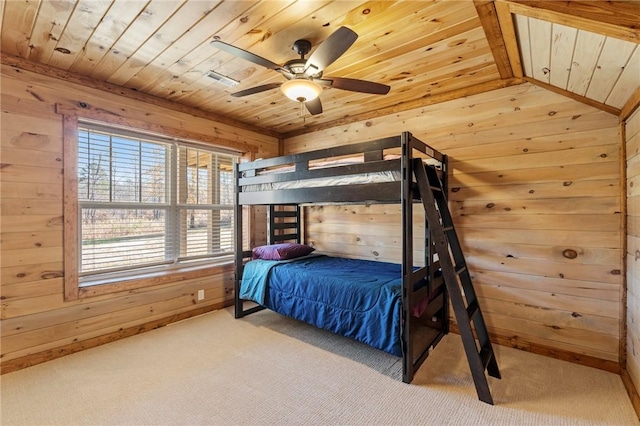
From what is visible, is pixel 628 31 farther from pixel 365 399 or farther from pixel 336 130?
pixel 336 130

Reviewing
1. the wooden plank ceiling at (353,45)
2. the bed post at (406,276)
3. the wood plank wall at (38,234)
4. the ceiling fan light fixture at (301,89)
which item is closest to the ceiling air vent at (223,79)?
the wooden plank ceiling at (353,45)

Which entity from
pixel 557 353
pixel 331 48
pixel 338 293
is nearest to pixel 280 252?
pixel 338 293

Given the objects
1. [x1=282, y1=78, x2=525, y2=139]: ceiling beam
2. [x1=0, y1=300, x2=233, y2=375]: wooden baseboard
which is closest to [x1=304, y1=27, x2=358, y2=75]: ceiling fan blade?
[x1=282, y1=78, x2=525, y2=139]: ceiling beam

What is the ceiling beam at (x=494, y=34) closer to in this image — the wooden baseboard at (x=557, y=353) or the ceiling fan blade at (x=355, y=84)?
the ceiling fan blade at (x=355, y=84)

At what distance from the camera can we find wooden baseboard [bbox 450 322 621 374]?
2234 millimetres

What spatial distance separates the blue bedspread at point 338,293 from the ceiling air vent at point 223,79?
1844mm

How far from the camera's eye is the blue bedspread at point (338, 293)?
2.23 meters

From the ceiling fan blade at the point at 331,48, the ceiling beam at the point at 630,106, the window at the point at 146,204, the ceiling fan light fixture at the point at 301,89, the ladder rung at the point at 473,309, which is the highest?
the ceiling fan blade at the point at 331,48

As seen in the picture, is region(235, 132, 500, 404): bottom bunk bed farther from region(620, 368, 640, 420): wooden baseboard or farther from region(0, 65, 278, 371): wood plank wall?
region(0, 65, 278, 371): wood plank wall

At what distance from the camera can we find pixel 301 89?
2.00 metres

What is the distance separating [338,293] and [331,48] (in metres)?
1.83

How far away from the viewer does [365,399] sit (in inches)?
75.6

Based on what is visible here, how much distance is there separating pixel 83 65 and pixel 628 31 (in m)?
3.55

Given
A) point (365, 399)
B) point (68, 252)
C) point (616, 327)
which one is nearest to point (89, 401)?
point (68, 252)
